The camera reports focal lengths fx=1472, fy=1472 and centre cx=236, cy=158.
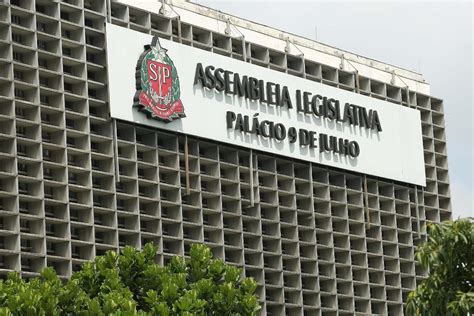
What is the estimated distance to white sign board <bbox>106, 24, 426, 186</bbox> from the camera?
123 meters

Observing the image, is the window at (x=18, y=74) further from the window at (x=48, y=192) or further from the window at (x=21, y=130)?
the window at (x=48, y=192)

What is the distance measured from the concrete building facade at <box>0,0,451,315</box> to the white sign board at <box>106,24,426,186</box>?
122 cm

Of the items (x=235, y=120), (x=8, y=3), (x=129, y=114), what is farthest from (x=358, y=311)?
(x=8, y=3)

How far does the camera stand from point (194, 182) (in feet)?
422

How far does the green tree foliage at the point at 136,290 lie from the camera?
81750mm

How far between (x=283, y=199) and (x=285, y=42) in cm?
1565

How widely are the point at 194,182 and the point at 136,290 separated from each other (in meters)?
40.2

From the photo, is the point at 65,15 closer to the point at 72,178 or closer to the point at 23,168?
the point at 72,178

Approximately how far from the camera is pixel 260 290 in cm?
13188

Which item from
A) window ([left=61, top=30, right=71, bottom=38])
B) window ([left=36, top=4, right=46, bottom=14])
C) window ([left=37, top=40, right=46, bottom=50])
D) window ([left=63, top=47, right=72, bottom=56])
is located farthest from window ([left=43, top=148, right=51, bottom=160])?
window ([left=36, top=4, right=46, bottom=14])

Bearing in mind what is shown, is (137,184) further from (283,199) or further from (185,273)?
(185,273)

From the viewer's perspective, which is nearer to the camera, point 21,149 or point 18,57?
point 21,149

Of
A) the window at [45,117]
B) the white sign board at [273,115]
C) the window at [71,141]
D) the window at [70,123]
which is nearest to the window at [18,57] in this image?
the window at [45,117]

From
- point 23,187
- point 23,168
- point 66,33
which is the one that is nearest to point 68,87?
point 66,33
